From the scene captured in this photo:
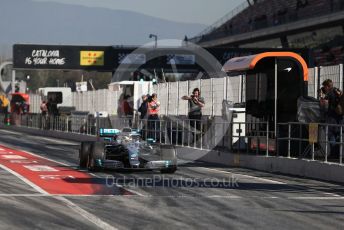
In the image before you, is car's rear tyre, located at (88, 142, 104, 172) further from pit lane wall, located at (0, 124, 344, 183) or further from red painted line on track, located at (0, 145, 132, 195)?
pit lane wall, located at (0, 124, 344, 183)

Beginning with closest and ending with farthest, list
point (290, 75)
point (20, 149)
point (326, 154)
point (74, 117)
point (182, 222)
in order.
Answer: point (182, 222)
point (326, 154)
point (290, 75)
point (20, 149)
point (74, 117)

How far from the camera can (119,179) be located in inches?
568

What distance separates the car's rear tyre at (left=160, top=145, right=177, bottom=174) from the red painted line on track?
164 centimetres

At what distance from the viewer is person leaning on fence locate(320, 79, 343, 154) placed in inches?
629

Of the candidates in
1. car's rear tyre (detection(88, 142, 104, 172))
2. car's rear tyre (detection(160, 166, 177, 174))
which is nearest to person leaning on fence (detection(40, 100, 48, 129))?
car's rear tyre (detection(88, 142, 104, 172))

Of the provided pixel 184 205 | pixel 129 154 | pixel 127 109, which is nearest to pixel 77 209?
pixel 184 205

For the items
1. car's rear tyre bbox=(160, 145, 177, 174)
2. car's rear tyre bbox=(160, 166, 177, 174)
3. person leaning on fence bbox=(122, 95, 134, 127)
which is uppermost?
person leaning on fence bbox=(122, 95, 134, 127)

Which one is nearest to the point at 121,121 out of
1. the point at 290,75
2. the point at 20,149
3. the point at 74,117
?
the point at 20,149

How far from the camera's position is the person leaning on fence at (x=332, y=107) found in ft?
52.4

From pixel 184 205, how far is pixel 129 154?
4.85 m

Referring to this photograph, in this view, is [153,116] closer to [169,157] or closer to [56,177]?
[169,157]

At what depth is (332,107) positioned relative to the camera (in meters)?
16.6

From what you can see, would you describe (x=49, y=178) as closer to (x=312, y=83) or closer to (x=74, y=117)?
(x=312, y=83)

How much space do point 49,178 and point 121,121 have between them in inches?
589
